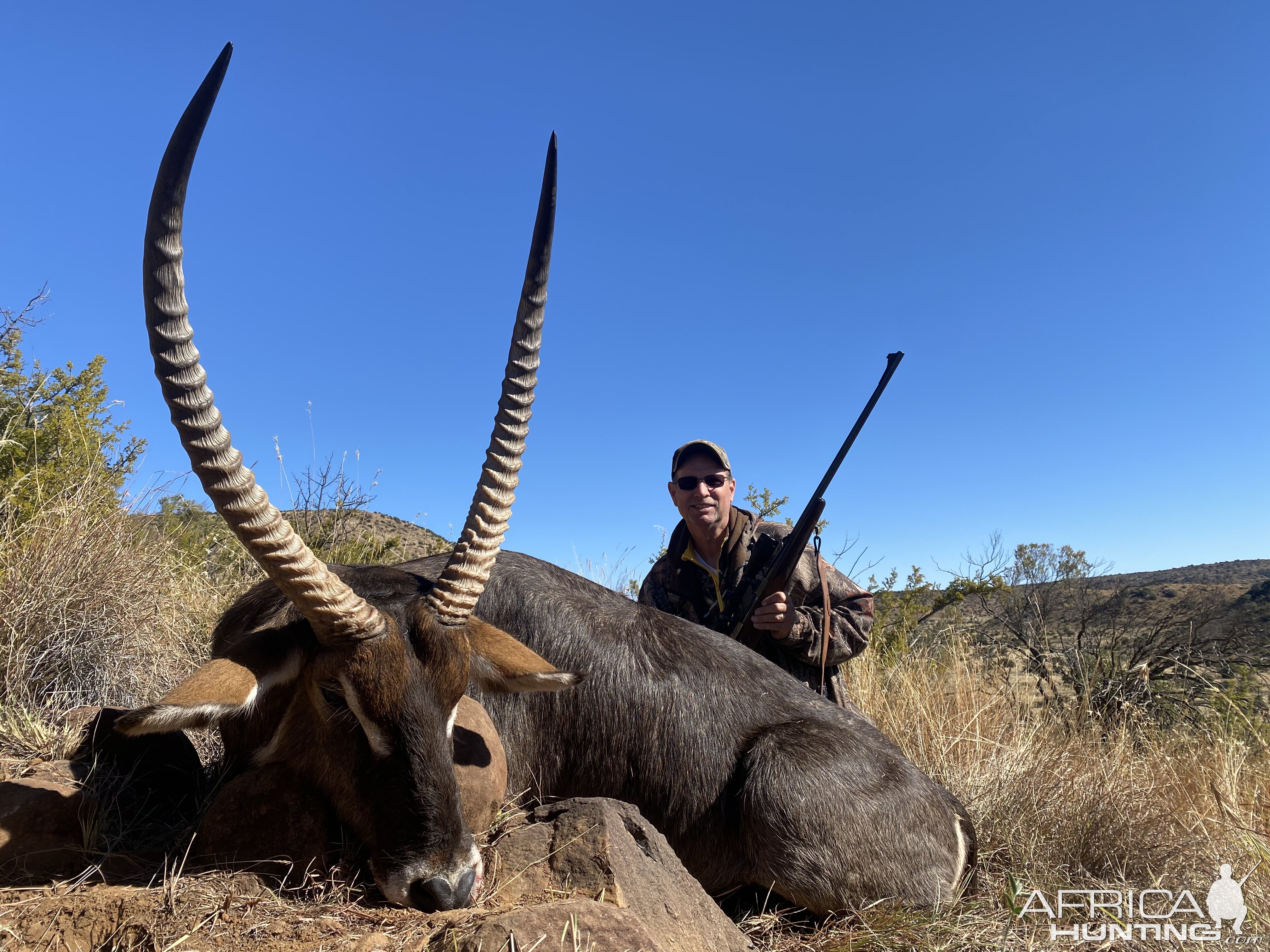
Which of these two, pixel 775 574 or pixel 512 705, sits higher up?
pixel 775 574

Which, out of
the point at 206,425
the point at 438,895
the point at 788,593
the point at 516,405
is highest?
the point at 516,405

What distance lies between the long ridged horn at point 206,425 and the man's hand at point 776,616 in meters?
3.59

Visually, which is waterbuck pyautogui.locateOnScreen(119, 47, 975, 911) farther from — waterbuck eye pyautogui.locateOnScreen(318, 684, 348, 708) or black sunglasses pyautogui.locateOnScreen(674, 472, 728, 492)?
black sunglasses pyautogui.locateOnScreen(674, 472, 728, 492)

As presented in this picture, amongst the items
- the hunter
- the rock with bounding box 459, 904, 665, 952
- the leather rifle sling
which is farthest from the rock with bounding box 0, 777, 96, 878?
the leather rifle sling

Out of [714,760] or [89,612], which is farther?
[89,612]

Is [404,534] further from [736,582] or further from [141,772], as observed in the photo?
[141,772]

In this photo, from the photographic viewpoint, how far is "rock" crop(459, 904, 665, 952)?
2287 mm

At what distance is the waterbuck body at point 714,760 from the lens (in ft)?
12.4

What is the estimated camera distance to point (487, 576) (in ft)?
11.2

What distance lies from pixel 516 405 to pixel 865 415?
4.48 metres

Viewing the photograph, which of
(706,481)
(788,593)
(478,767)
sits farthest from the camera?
(706,481)

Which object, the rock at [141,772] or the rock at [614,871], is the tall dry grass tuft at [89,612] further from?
the rock at [614,871]

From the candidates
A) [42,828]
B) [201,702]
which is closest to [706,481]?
[201,702]

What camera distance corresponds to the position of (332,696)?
9.84ft
